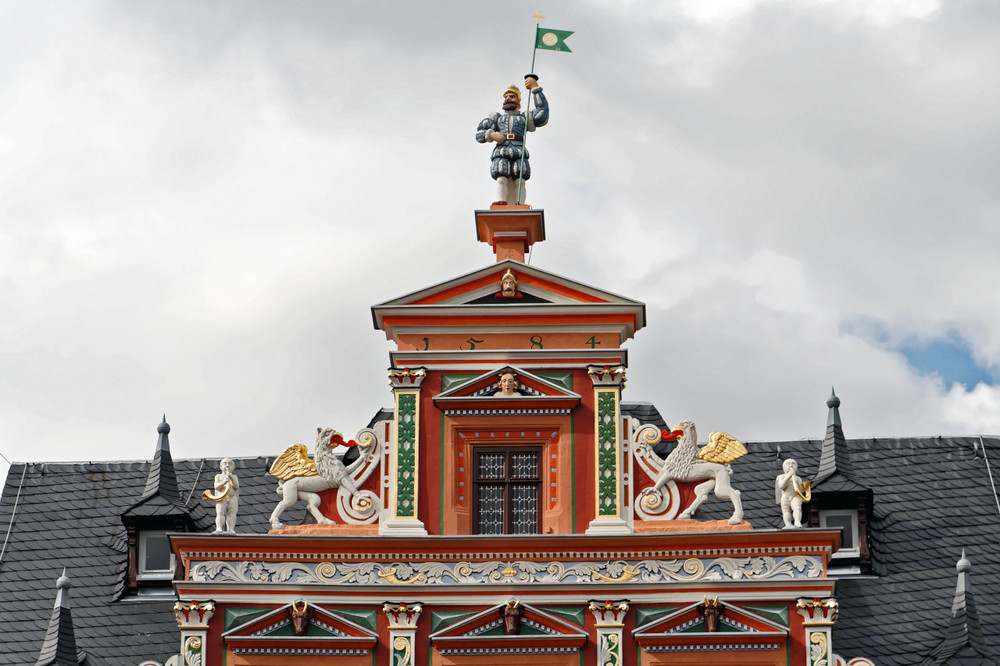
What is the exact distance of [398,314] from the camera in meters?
32.1

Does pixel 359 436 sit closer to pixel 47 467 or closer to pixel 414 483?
pixel 414 483

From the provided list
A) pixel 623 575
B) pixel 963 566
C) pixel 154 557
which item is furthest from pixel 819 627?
pixel 154 557

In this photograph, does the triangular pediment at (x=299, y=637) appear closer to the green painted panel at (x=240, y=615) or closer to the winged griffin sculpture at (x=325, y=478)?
the green painted panel at (x=240, y=615)

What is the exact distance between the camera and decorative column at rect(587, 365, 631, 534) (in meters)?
30.8

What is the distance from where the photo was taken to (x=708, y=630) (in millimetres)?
30172

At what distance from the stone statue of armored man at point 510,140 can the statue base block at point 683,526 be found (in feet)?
18.8

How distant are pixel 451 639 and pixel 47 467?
32.7ft

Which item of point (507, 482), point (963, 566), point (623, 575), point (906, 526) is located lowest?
point (623, 575)

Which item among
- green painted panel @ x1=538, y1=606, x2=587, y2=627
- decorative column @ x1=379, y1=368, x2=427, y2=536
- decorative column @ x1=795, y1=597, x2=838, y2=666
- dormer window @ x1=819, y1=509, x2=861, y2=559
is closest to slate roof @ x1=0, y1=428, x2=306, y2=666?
decorative column @ x1=379, y1=368, x2=427, y2=536

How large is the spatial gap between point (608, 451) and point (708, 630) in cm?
292

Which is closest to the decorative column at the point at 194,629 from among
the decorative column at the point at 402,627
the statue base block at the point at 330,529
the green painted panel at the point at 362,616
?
the statue base block at the point at 330,529

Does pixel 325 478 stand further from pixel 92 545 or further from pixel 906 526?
pixel 906 526

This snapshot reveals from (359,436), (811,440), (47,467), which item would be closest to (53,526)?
(47,467)

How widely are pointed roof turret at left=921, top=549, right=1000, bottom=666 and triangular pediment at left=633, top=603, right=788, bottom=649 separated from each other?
2.72m
